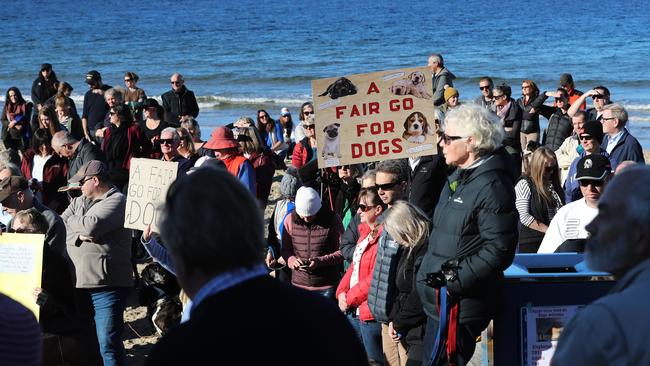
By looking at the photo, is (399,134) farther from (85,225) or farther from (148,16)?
(148,16)

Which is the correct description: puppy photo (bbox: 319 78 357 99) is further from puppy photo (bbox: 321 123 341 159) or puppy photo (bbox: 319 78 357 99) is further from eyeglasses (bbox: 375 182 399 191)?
eyeglasses (bbox: 375 182 399 191)

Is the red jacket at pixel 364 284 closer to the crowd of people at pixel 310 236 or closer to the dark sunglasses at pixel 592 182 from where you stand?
the crowd of people at pixel 310 236

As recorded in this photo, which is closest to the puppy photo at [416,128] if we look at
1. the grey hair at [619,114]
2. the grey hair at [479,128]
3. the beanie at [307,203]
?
the beanie at [307,203]

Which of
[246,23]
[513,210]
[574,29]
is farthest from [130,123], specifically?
[246,23]

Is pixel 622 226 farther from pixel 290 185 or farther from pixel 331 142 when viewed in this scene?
pixel 290 185

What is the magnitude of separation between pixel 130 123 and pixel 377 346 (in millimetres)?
5120

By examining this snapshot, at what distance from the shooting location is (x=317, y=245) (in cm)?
736

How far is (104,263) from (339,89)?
2.02m

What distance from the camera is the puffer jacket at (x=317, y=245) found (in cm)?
736

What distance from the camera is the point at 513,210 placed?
4984mm

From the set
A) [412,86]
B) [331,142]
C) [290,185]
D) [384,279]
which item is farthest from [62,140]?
[384,279]

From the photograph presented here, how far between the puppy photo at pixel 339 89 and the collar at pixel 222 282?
15.1ft

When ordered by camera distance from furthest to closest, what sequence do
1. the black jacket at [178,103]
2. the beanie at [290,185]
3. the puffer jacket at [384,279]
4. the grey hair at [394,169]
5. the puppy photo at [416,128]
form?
the black jacket at [178,103]
the beanie at [290,185]
the puppy photo at [416,128]
the grey hair at [394,169]
the puffer jacket at [384,279]

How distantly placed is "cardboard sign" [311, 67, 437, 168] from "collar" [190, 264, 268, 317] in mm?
4469
